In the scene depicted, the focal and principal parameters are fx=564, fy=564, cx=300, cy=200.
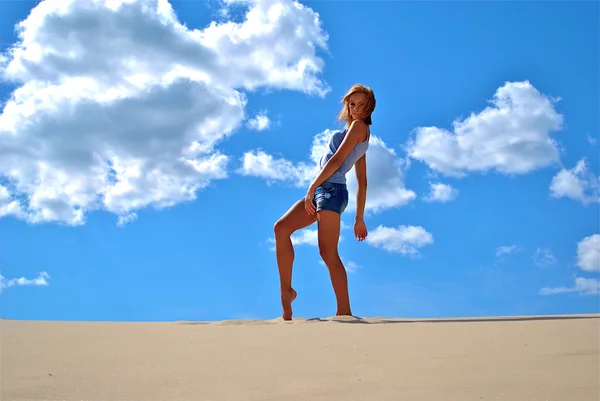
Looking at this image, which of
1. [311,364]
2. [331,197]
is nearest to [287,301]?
[331,197]

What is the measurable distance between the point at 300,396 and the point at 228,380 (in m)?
0.30

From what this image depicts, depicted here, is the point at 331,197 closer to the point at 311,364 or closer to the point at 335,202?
the point at 335,202

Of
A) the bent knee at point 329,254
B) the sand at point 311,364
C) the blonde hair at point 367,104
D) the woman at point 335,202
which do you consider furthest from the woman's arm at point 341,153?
the sand at point 311,364

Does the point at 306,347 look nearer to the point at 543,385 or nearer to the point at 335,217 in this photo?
the point at 543,385

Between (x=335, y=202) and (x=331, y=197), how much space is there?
5 centimetres

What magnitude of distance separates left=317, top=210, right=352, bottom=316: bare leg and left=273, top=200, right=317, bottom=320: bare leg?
0.98 feet

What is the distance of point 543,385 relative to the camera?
1804mm

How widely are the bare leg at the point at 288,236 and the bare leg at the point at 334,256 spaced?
298mm

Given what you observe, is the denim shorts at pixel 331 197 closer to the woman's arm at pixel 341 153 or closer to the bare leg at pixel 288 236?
the woman's arm at pixel 341 153

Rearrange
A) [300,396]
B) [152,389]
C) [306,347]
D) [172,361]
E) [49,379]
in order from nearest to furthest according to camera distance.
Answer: [300,396] < [152,389] < [49,379] < [172,361] < [306,347]

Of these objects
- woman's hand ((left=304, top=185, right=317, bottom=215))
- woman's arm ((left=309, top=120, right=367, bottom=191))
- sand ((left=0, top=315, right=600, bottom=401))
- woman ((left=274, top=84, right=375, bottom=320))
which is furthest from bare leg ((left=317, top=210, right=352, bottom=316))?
sand ((left=0, top=315, right=600, bottom=401))

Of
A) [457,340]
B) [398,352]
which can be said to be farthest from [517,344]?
[398,352]

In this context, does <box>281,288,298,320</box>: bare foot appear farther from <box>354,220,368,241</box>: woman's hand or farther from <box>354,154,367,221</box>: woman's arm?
<box>354,154,367,221</box>: woman's arm

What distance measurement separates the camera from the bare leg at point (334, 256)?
14.7 ft
